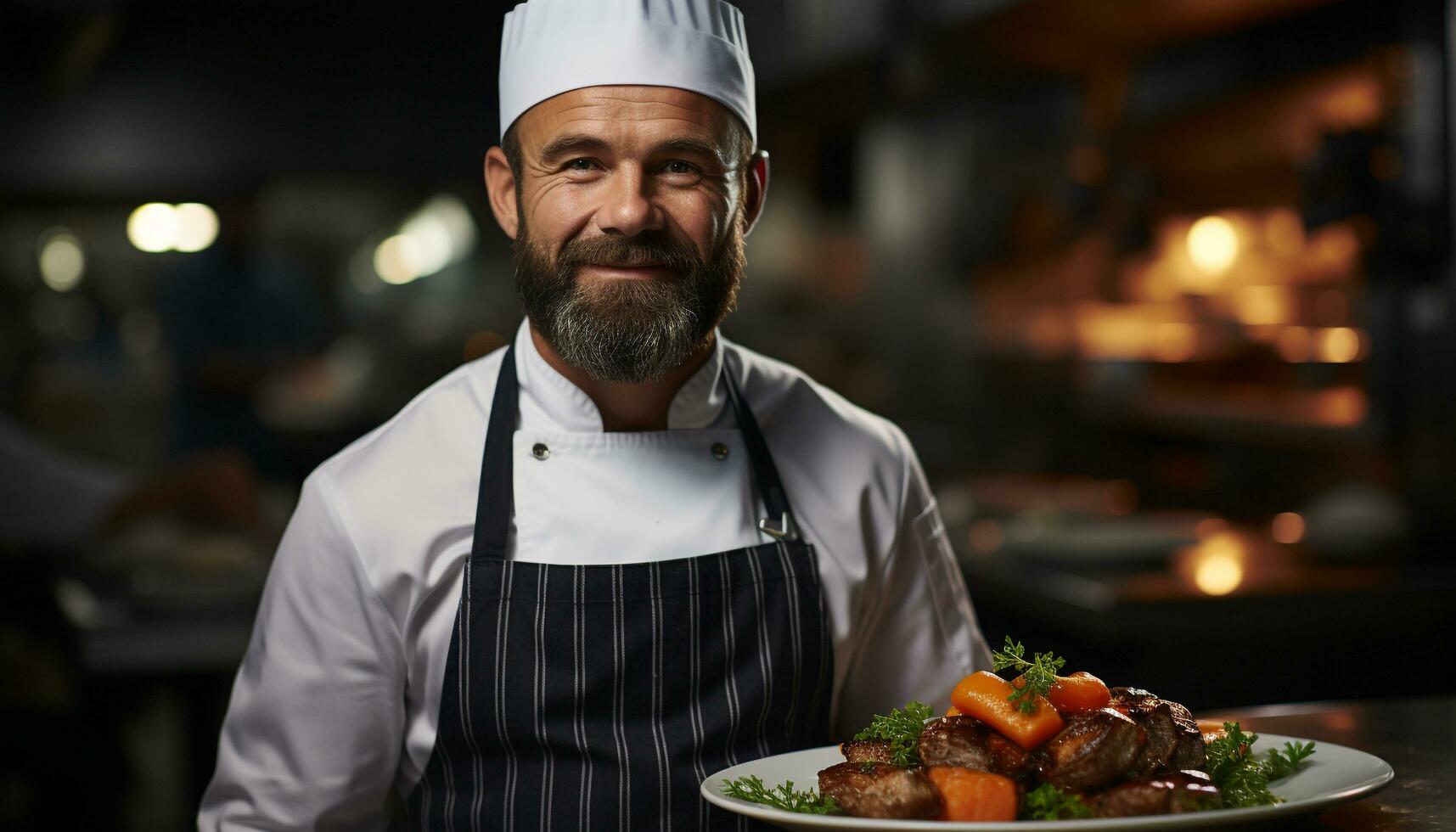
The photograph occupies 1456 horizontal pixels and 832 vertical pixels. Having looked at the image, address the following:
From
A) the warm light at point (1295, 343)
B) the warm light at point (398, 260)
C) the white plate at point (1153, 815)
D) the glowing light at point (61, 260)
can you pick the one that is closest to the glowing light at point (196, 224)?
the warm light at point (398, 260)

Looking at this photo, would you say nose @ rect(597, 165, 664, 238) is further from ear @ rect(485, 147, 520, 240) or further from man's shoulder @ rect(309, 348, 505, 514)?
man's shoulder @ rect(309, 348, 505, 514)

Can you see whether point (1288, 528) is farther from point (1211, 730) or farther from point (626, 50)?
point (626, 50)

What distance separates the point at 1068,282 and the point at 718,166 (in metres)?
3.84

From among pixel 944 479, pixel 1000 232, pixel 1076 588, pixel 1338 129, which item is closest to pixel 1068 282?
pixel 1000 232

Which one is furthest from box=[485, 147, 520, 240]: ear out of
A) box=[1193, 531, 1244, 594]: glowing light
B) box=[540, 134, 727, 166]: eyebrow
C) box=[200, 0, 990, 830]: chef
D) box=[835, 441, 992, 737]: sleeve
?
box=[1193, 531, 1244, 594]: glowing light

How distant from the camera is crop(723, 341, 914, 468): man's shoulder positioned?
1.65 metres

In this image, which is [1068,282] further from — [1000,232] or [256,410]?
[256,410]

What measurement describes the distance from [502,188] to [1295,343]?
2658mm

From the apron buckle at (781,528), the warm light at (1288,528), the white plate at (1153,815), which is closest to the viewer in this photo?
the white plate at (1153,815)

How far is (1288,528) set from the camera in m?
3.34

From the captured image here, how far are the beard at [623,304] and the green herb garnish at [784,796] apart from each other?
48cm

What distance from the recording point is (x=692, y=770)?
4.63 feet

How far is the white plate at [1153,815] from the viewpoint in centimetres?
98

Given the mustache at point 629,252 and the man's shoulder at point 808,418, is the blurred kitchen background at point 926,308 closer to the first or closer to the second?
the man's shoulder at point 808,418
